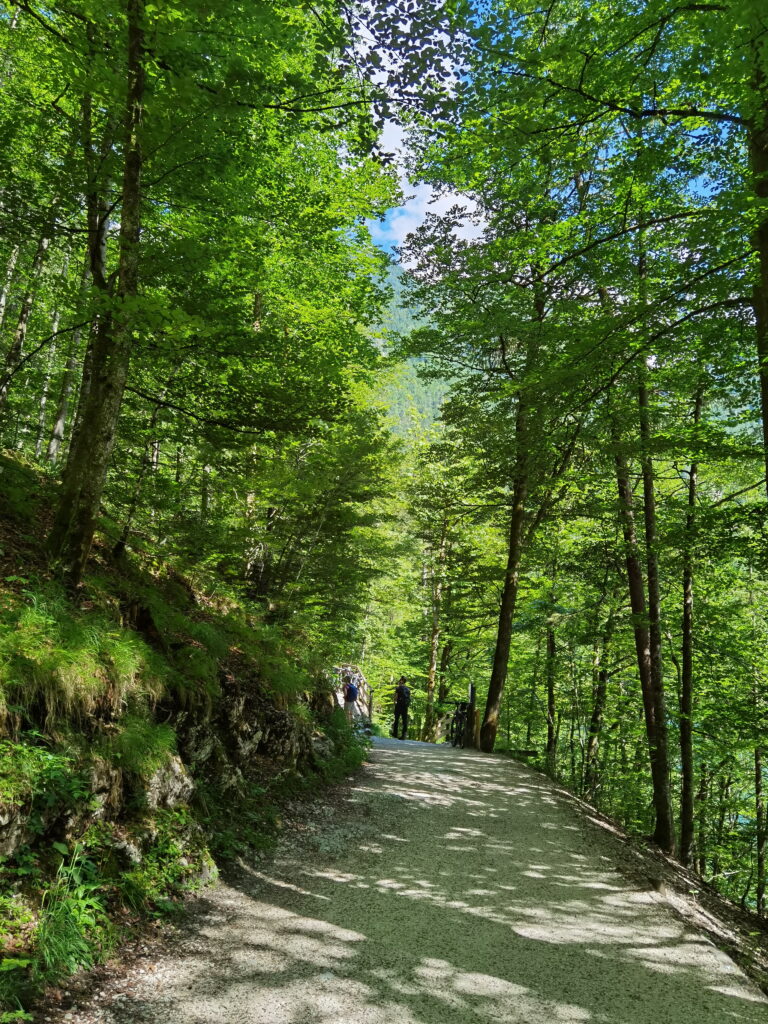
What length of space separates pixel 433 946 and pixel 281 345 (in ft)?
19.3

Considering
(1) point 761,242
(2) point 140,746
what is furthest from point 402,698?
(1) point 761,242

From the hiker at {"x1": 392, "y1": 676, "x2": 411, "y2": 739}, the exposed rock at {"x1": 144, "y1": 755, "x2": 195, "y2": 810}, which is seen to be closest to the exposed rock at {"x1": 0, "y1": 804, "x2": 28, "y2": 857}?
the exposed rock at {"x1": 144, "y1": 755, "x2": 195, "y2": 810}

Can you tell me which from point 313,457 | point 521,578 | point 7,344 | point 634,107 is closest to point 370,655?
point 521,578

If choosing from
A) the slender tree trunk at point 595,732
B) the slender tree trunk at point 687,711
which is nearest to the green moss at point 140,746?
the slender tree trunk at point 687,711

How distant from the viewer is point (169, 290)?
19.7 ft

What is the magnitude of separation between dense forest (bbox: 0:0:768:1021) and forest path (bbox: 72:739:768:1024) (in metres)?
0.61

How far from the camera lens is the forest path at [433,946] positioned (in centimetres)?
315

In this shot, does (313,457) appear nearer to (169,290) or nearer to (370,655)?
(169,290)

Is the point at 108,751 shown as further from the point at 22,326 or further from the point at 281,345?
the point at 22,326

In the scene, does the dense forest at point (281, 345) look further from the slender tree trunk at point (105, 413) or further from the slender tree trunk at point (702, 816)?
the slender tree trunk at point (702, 816)

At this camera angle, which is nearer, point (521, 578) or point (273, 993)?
point (273, 993)

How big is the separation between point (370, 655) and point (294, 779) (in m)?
17.9

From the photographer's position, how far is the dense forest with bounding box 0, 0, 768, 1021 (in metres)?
3.91

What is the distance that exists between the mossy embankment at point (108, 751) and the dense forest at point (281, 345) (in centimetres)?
3
